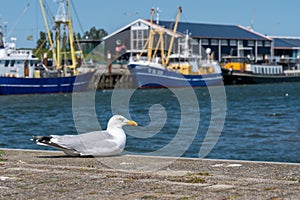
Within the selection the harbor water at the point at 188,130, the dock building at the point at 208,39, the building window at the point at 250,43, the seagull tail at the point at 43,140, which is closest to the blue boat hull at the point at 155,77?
the dock building at the point at 208,39

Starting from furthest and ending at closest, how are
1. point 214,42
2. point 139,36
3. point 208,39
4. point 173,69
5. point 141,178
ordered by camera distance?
point 214,42 < point 208,39 < point 139,36 < point 173,69 < point 141,178

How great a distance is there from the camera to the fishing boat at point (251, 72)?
276ft

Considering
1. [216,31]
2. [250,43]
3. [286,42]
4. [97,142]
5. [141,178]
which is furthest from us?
[286,42]

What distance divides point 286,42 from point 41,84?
57.4 m

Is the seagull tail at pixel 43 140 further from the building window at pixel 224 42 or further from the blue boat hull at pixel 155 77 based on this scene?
the building window at pixel 224 42

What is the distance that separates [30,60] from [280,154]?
42.0 meters

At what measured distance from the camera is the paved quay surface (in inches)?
263

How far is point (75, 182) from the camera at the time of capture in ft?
24.3

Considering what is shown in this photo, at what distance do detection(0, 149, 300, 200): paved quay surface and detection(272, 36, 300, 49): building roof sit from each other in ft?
311

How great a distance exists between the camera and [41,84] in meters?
57.8

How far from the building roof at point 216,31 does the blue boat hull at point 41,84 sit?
28.1 meters

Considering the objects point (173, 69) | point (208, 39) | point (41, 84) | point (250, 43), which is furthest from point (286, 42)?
point (41, 84)

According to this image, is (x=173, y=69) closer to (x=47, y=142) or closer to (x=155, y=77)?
(x=155, y=77)

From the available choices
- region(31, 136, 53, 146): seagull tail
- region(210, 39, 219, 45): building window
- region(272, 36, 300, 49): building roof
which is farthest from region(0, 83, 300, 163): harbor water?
region(272, 36, 300, 49): building roof
